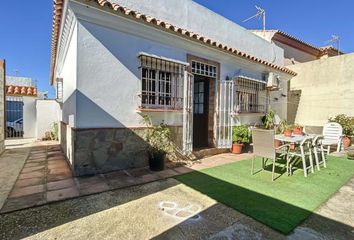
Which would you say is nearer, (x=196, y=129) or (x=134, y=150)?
(x=134, y=150)

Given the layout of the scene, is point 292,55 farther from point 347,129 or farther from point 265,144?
point 265,144

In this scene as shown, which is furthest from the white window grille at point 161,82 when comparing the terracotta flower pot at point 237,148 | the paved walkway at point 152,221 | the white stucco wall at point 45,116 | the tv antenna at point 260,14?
the tv antenna at point 260,14

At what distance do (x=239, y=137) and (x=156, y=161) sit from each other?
161 inches

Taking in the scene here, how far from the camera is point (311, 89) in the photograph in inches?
487

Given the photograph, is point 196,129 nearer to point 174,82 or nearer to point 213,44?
point 174,82

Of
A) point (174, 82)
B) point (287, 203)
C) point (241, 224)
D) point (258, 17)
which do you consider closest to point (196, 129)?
point (174, 82)

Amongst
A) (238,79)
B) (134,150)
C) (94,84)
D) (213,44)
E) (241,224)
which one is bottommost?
(241,224)

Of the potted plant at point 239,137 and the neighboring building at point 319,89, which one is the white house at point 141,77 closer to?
the potted plant at point 239,137

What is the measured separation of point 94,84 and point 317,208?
5.36 m

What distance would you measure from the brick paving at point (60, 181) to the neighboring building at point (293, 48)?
10.9 m

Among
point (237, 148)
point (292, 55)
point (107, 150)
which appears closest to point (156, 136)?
point (107, 150)

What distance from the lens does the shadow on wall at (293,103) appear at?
1301cm

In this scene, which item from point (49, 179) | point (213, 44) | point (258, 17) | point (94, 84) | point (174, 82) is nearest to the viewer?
point (49, 179)

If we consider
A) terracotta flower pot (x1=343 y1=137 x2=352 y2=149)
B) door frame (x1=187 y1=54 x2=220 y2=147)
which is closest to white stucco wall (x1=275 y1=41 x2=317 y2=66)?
terracotta flower pot (x1=343 y1=137 x2=352 y2=149)
